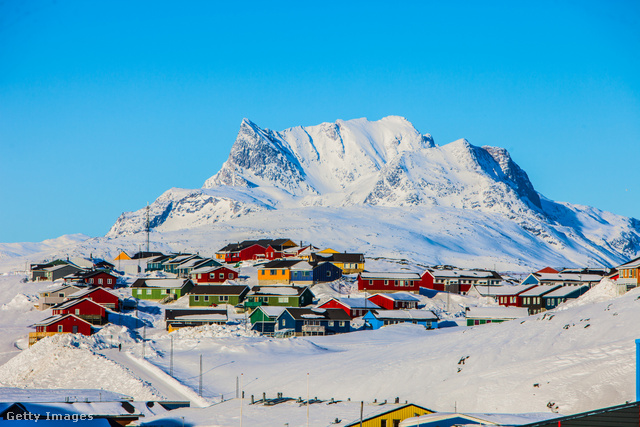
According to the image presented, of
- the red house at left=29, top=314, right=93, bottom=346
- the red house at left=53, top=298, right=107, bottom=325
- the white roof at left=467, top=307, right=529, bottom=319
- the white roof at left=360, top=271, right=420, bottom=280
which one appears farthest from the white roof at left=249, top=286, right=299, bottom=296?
the red house at left=29, top=314, right=93, bottom=346

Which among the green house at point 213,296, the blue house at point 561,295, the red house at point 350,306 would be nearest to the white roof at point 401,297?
the red house at point 350,306

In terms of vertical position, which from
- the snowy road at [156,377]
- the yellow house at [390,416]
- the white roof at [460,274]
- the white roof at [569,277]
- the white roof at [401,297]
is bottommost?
the snowy road at [156,377]

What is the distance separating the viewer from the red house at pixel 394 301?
81.1m

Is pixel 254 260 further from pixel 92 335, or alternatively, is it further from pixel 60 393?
pixel 60 393

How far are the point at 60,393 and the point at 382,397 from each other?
17633mm

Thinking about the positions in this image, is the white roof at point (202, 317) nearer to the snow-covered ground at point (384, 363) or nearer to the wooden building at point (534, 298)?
the snow-covered ground at point (384, 363)

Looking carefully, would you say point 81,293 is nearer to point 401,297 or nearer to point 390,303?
point 390,303

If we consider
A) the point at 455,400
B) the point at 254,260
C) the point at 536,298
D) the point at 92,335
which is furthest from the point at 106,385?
the point at 254,260

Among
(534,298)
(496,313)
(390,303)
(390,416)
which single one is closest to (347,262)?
(390,303)

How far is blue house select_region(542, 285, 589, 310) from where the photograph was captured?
267 feet

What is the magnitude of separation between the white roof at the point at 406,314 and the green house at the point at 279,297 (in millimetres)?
9852

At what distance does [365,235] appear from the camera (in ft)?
626

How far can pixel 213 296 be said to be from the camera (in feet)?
269

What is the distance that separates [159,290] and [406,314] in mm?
28107
